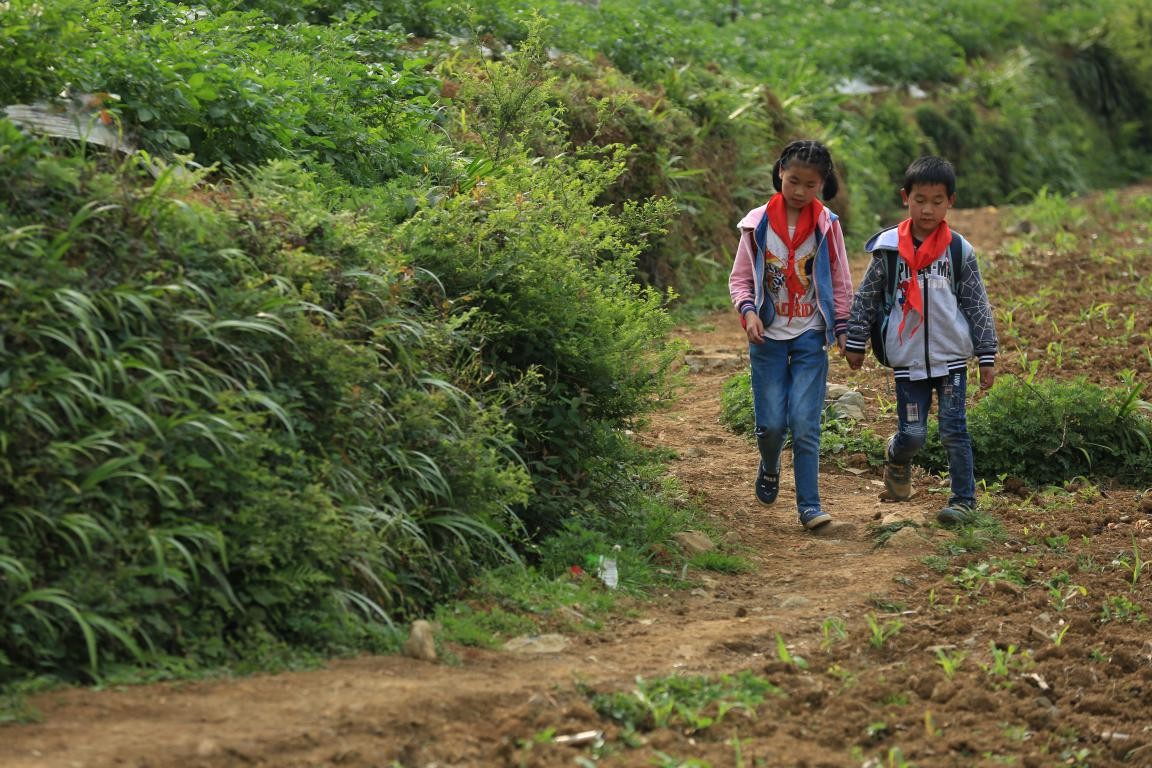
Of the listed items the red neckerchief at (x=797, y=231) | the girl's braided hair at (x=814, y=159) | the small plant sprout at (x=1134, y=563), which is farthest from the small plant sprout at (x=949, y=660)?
the girl's braided hair at (x=814, y=159)

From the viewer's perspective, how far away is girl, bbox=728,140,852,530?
6.64m

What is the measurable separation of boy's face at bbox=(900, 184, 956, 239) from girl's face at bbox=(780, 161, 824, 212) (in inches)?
15.8

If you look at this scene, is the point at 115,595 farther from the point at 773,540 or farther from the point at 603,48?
the point at 603,48

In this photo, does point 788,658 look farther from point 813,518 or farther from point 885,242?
point 885,242

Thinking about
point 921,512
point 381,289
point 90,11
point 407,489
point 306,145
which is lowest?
point 921,512

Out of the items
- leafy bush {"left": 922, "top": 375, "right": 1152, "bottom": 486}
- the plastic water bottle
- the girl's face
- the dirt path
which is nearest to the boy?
the girl's face

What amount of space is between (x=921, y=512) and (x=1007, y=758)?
280 centimetres

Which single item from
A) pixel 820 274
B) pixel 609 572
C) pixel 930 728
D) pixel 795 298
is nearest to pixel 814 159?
pixel 820 274

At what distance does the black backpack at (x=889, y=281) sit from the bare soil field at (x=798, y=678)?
0.86 meters

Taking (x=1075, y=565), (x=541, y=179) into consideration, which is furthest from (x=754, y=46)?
(x=1075, y=565)

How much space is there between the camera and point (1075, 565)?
6.19 m

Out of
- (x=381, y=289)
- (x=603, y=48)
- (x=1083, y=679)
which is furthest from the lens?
(x=603, y=48)

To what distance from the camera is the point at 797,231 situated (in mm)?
6621

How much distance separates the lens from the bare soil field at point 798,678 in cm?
401
